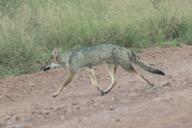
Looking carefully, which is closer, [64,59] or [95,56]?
[95,56]

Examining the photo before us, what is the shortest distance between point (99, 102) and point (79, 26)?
4071 millimetres

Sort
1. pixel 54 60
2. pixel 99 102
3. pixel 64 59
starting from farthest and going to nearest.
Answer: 1. pixel 54 60
2. pixel 64 59
3. pixel 99 102

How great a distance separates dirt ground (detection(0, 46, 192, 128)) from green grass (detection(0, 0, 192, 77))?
2.34 ft

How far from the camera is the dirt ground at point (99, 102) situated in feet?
25.1

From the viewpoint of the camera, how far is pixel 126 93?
9375 millimetres

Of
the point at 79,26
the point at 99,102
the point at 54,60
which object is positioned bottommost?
the point at 99,102

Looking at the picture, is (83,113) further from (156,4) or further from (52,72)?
(156,4)

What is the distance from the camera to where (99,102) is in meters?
8.88

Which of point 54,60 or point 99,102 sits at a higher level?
point 54,60

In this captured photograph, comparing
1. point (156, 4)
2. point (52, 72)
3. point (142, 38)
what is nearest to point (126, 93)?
point (52, 72)

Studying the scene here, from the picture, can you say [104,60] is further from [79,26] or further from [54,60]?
[79,26]

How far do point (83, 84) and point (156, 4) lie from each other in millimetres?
5248

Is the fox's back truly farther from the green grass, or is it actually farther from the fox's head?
the green grass

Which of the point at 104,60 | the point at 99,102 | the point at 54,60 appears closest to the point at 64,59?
the point at 54,60
